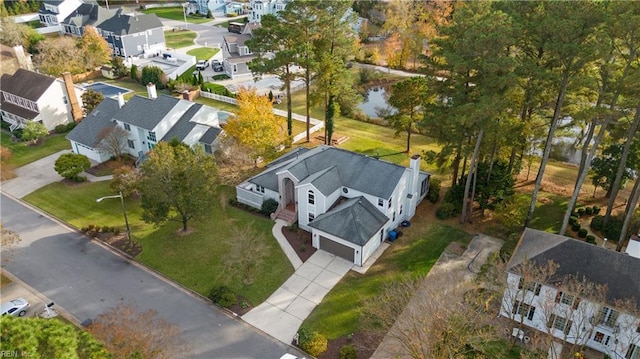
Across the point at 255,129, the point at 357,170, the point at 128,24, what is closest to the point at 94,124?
the point at 255,129

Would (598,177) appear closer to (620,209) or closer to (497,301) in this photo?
(620,209)

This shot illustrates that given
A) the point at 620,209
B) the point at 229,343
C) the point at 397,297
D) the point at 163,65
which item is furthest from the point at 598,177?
the point at 163,65

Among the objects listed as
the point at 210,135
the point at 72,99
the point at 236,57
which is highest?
the point at 236,57

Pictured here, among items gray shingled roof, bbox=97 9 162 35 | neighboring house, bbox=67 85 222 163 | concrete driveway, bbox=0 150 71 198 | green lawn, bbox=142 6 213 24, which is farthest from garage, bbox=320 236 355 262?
green lawn, bbox=142 6 213 24

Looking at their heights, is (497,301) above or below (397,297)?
below

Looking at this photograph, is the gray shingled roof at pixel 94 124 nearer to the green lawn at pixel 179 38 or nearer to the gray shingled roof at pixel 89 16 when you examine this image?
the green lawn at pixel 179 38

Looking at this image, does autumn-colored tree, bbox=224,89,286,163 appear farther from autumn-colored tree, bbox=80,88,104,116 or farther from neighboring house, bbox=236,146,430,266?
autumn-colored tree, bbox=80,88,104,116

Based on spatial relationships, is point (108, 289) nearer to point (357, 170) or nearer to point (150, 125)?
point (150, 125)

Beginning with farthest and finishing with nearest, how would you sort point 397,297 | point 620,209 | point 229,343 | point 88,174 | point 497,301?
point 88,174, point 620,209, point 497,301, point 229,343, point 397,297
